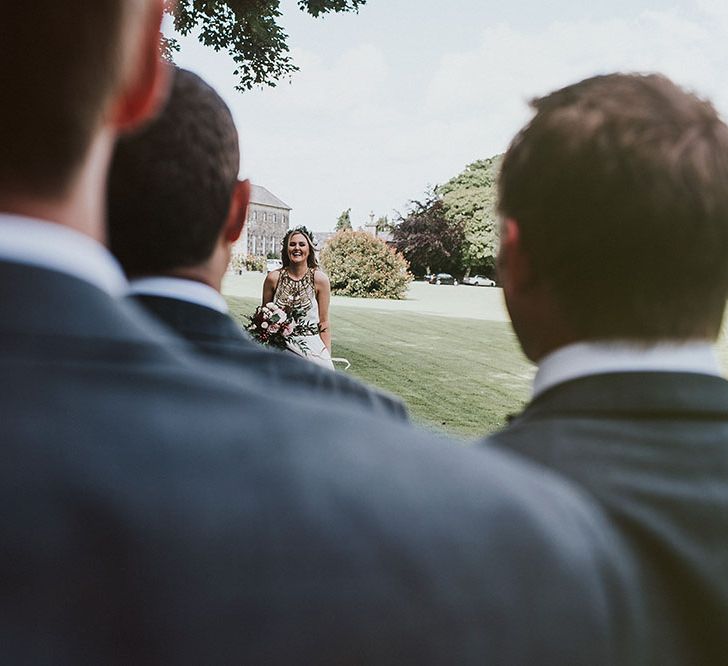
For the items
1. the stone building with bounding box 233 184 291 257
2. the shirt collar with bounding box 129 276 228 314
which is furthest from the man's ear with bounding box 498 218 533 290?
the stone building with bounding box 233 184 291 257

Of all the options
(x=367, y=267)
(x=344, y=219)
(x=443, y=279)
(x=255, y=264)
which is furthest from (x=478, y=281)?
(x=344, y=219)

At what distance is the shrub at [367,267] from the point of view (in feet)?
135

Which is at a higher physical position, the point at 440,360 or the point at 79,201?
the point at 79,201

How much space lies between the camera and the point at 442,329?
24266 mm

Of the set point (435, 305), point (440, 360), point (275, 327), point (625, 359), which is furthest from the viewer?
point (435, 305)

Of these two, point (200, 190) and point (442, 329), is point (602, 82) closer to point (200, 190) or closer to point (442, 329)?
point (200, 190)

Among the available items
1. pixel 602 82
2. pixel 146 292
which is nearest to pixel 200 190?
pixel 146 292

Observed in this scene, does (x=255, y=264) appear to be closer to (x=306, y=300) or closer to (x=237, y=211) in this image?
(x=306, y=300)

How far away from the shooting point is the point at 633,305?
1110 mm

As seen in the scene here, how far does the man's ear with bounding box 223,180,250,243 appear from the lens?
175cm

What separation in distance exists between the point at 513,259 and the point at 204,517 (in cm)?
79

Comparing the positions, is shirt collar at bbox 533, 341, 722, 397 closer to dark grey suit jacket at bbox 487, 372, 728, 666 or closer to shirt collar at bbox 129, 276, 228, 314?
dark grey suit jacket at bbox 487, 372, 728, 666

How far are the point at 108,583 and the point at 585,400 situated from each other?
0.66 meters

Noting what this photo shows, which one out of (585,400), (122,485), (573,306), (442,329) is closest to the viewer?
(122,485)
